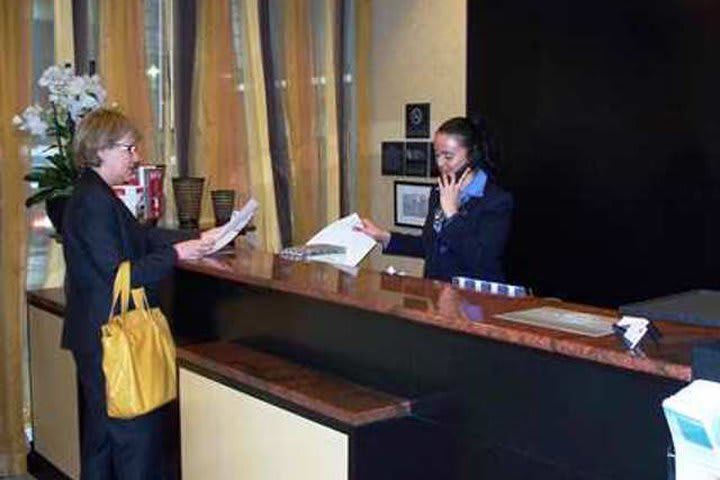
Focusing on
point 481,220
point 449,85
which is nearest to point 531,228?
point 449,85

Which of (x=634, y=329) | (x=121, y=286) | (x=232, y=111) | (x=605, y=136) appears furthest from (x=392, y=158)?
(x=634, y=329)

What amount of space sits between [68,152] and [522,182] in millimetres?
2065

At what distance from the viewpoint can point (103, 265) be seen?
2.74 meters

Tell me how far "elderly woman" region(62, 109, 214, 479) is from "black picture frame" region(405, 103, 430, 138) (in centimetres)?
216

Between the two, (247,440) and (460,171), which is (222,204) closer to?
(460,171)

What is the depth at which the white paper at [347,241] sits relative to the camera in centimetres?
310

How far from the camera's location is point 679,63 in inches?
142

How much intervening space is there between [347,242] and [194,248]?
0.58 m

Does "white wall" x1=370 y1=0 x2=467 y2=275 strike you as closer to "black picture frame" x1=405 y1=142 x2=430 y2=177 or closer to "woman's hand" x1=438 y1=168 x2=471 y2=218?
"black picture frame" x1=405 y1=142 x2=430 y2=177

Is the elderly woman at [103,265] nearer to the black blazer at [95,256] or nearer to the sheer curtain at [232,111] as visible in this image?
the black blazer at [95,256]

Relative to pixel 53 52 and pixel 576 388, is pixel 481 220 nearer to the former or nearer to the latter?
pixel 576 388

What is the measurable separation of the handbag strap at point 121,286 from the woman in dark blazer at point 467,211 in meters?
1.04

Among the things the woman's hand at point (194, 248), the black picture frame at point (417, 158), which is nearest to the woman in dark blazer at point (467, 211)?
the woman's hand at point (194, 248)

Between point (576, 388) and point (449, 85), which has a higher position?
point (449, 85)
